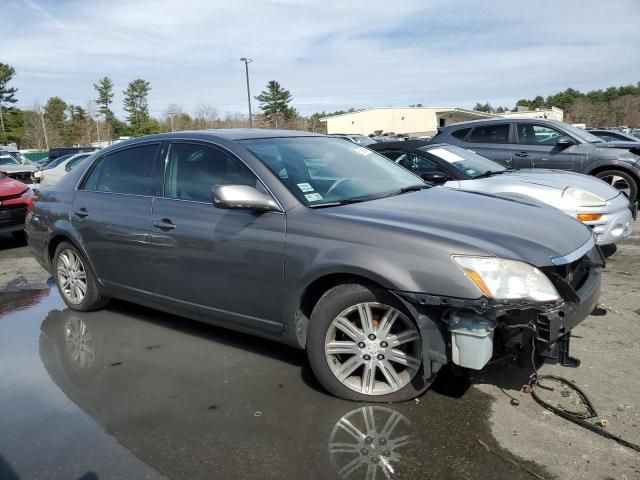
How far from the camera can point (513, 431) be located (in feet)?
9.23

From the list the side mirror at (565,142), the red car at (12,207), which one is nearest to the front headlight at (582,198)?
the side mirror at (565,142)

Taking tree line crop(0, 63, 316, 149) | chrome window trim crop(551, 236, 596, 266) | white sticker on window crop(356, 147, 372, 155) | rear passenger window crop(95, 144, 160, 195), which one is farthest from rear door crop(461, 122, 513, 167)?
tree line crop(0, 63, 316, 149)

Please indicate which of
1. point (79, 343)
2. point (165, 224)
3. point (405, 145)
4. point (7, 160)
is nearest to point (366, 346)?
point (165, 224)

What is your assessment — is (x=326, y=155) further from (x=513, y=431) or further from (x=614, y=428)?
(x=614, y=428)

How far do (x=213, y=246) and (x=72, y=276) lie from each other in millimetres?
2110

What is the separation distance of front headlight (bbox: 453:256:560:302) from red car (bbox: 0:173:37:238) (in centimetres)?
808

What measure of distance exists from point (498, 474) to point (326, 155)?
2505mm

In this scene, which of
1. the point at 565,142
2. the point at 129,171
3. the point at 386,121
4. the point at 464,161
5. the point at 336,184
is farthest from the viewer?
the point at 386,121

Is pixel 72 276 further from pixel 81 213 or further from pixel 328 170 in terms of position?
pixel 328 170

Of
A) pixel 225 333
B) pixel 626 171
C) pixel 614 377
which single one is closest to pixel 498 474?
pixel 614 377

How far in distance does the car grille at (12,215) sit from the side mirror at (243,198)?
686cm

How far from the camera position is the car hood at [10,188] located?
28.4 feet

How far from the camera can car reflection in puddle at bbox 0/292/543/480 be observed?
2598 mm

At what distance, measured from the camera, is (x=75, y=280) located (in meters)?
4.93
